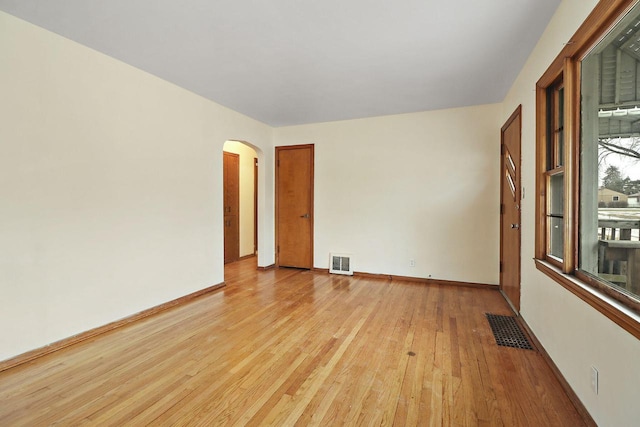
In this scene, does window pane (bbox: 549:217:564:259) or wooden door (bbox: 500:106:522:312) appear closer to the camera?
window pane (bbox: 549:217:564:259)

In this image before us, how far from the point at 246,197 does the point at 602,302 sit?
19.1 feet

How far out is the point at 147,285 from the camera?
3.23m

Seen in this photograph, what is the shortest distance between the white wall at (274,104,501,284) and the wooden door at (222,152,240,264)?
1548mm

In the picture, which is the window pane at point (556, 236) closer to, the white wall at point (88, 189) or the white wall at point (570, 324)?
the white wall at point (570, 324)

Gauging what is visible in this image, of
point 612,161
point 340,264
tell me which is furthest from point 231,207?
point 612,161

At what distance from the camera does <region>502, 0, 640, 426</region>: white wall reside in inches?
52.3

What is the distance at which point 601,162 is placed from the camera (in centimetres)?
173

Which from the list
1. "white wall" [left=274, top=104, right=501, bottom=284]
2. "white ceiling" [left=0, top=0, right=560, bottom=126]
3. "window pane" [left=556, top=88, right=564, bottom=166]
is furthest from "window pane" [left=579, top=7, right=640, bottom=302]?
"white wall" [left=274, top=104, right=501, bottom=284]

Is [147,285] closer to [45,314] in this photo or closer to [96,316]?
[96,316]

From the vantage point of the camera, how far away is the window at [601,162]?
4.69 feet

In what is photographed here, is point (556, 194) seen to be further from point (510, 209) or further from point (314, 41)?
point (314, 41)

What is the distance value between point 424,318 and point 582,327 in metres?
1.55

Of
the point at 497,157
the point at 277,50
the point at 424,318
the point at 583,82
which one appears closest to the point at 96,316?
the point at 277,50

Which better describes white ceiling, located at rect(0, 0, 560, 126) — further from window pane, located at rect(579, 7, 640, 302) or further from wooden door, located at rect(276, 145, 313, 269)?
wooden door, located at rect(276, 145, 313, 269)
